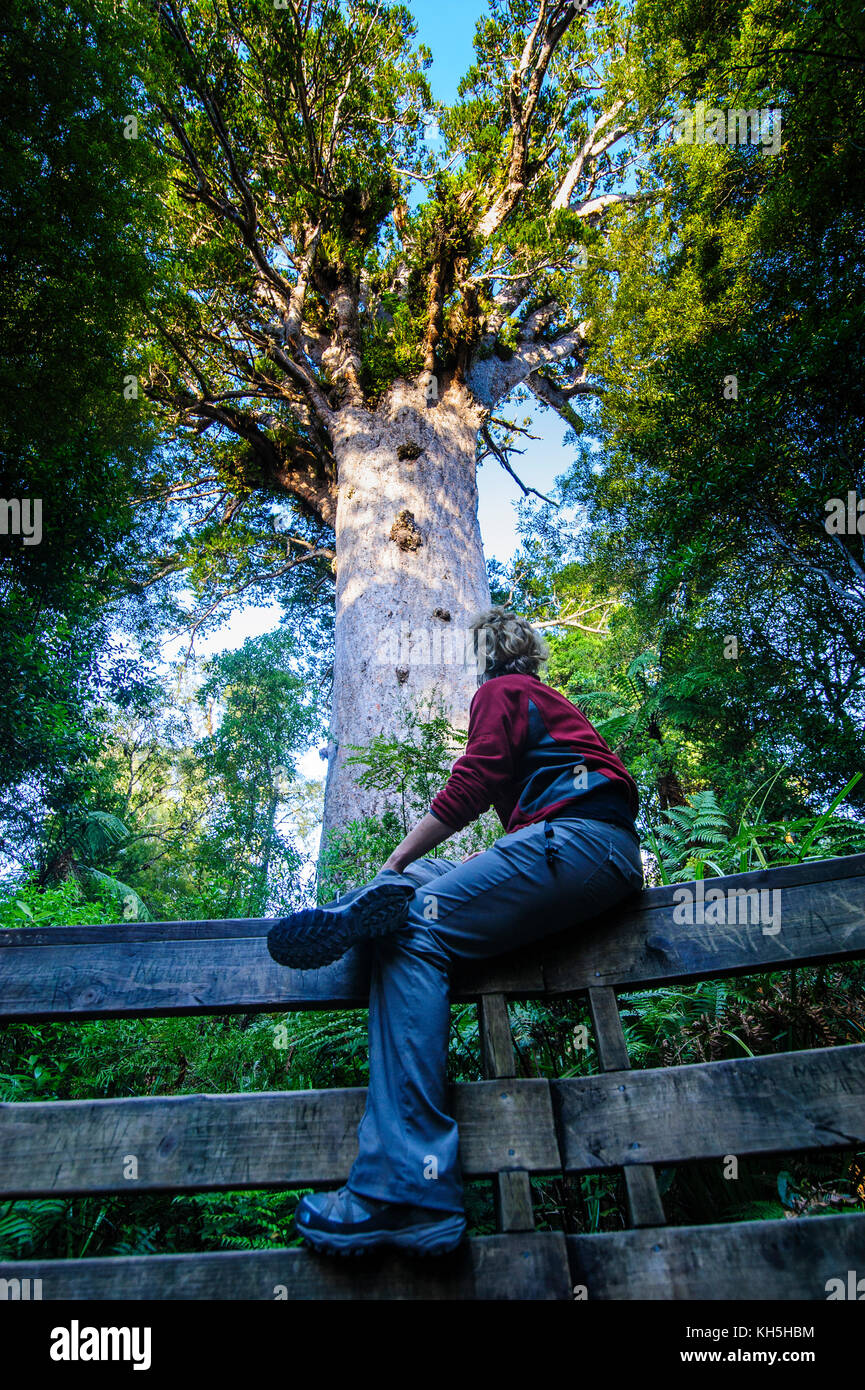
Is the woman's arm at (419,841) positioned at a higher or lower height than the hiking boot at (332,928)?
higher

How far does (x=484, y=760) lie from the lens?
2256 millimetres

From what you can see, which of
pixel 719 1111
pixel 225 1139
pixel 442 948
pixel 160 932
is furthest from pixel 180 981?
pixel 719 1111

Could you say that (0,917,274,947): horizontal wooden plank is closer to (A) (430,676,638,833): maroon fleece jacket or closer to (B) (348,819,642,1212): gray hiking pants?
(B) (348,819,642,1212): gray hiking pants

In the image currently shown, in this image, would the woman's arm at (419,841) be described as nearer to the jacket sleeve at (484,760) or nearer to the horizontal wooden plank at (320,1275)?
the jacket sleeve at (484,760)

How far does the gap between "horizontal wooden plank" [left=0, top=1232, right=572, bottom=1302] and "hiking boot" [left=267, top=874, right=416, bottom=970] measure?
65cm

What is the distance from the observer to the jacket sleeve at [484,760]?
216 centimetres

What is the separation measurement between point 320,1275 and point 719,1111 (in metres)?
1.03

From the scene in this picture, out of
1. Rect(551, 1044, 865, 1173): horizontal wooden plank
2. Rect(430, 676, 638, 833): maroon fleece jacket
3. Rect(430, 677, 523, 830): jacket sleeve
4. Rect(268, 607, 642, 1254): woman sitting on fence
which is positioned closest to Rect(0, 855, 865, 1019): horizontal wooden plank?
Rect(268, 607, 642, 1254): woman sitting on fence

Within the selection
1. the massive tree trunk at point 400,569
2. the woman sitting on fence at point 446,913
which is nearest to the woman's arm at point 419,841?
the woman sitting on fence at point 446,913

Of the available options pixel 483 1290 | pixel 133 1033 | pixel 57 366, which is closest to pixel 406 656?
pixel 133 1033

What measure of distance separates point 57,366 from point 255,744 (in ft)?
28.9

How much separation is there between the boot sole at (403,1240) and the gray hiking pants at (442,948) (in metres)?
0.05

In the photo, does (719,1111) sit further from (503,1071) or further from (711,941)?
(503,1071)

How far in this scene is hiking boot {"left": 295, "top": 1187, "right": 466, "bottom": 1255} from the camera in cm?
154
